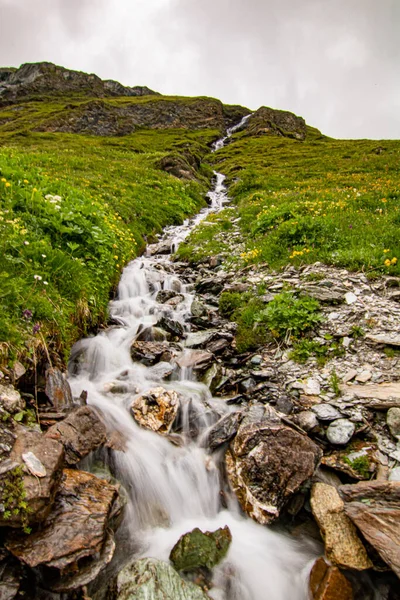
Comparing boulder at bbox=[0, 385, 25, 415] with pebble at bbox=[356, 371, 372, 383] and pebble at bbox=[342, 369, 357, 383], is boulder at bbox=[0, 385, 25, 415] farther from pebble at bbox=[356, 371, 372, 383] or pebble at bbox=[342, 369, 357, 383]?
pebble at bbox=[356, 371, 372, 383]

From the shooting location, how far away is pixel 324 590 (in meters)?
3.50

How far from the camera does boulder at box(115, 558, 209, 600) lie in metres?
3.29

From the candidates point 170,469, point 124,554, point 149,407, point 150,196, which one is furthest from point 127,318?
point 150,196

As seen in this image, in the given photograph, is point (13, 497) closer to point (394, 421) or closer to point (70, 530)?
point (70, 530)

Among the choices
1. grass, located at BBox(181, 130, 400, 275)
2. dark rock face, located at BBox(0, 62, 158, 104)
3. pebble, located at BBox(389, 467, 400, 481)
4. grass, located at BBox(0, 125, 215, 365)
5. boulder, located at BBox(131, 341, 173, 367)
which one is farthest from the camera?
dark rock face, located at BBox(0, 62, 158, 104)

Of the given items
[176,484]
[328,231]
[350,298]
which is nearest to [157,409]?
[176,484]

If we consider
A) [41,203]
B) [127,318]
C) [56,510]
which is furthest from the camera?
[127,318]

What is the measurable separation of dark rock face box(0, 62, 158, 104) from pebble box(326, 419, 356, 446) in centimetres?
13819

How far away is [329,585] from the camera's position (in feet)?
11.5

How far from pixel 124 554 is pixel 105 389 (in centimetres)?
273

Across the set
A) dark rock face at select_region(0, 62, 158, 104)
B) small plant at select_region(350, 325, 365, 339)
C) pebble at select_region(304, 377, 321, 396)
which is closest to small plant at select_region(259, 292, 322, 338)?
small plant at select_region(350, 325, 365, 339)

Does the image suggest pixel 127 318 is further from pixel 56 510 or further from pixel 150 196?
pixel 150 196

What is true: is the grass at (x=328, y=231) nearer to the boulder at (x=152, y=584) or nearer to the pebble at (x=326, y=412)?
the pebble at (x=326, y=412)

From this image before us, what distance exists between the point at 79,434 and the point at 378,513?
3.72 m
